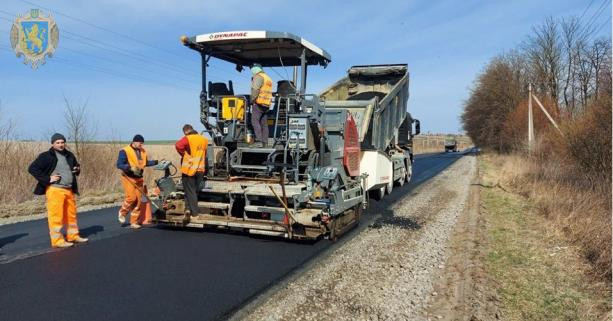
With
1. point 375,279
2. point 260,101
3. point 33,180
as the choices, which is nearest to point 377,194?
point 260,101

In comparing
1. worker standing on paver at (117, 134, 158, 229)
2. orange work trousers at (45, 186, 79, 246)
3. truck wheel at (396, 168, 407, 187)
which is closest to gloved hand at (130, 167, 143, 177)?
worker standing on paver at (117, 134, 158, 229)

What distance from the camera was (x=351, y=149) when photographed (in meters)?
7.44

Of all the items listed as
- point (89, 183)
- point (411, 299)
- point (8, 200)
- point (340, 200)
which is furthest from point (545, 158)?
point (8, 200)

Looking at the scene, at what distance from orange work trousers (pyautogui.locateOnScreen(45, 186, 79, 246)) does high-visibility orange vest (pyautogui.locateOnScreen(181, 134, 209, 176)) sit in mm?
1442

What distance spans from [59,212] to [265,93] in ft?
10.2

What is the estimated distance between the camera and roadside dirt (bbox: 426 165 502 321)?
3.72 m

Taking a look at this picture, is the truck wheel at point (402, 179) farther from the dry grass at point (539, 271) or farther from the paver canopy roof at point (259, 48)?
the paver canopy roof at point (259, 48)

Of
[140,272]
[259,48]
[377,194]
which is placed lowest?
[140,272]

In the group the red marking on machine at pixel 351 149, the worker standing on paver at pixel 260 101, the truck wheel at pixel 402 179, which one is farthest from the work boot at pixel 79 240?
the truck wheel at pixel 402 179

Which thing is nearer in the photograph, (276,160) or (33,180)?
(276,160)

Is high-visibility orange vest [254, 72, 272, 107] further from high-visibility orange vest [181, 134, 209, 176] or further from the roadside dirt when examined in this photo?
the roadside dirt

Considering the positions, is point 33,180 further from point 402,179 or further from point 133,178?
point 402,179

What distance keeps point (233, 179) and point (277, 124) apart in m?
1.04

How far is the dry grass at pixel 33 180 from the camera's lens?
9.65 m
